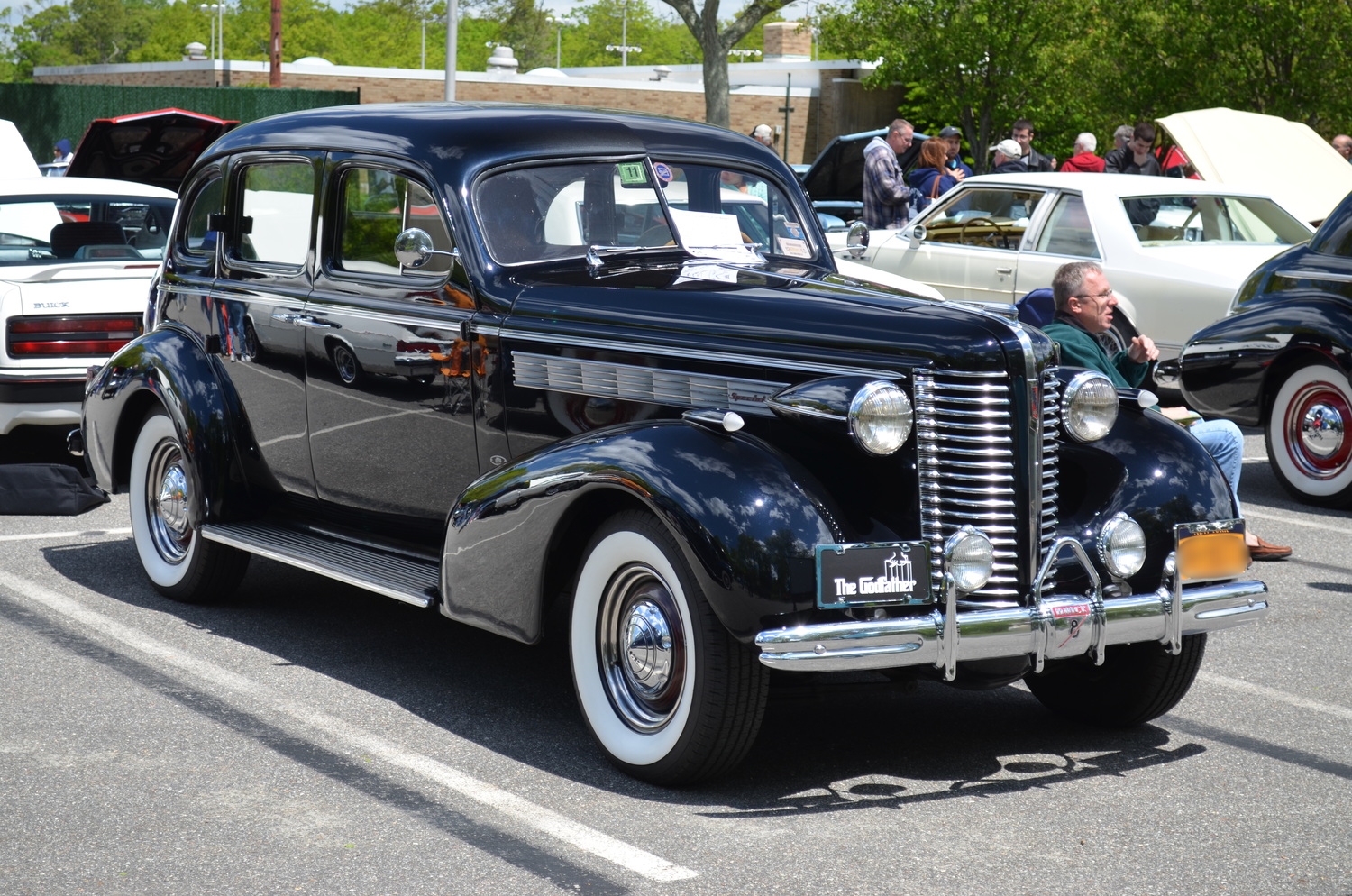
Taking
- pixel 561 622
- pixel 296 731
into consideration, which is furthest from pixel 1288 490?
pixel 296 731

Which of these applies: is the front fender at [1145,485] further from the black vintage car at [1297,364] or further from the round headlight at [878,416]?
the black vintage car at [1297,364]

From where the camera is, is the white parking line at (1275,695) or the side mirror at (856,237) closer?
the white parking line at (1275,695)

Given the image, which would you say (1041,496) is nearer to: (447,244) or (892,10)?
(447,244)

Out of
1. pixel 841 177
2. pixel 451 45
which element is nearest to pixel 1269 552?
pixel 841 177

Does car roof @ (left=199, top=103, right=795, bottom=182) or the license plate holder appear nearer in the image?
the license plate holder

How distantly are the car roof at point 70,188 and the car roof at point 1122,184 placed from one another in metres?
6.04

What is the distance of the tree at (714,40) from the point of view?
87.4ft

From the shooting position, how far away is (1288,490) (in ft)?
29.5

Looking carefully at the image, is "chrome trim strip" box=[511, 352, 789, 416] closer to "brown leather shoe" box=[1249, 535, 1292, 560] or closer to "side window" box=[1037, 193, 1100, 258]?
"brown leather shoe" box=[1249, 535, 1292, 560]

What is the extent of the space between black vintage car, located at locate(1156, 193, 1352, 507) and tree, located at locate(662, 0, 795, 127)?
18.2m

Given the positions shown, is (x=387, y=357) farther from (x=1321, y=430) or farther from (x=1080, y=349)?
(x=1321, y=430)

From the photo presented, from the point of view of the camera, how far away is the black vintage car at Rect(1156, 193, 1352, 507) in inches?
343

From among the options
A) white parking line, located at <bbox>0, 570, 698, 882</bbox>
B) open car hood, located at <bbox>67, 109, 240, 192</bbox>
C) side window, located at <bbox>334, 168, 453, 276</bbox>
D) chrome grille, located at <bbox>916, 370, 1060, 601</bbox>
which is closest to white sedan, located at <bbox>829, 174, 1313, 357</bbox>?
open car hood, located at <bbox>67, 109, 240, 192</bbox>

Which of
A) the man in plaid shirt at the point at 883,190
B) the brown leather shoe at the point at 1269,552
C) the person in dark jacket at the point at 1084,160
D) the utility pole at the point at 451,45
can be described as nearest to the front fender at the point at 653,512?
the brown leather shoe at the point at 1269,552
